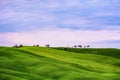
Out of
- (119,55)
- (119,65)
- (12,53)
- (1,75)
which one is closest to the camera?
(1,75)

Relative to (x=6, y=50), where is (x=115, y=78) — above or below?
below

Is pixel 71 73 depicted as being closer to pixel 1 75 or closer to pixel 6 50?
pixel 1 75

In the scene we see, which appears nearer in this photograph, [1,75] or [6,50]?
[1,75]

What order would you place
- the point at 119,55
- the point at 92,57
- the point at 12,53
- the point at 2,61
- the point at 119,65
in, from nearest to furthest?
the point at 2,61, the point at 12,53, the point at 119,65, the point at 92,57, the point at 119,55

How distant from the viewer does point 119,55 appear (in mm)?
130125

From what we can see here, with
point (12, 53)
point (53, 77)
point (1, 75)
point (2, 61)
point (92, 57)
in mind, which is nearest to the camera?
point (1, 75)

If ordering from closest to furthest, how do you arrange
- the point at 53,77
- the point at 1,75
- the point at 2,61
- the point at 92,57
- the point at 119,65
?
1. the point at 1,75
2. the point at 53,77
3. the point at 2,61
4. the point at 119,65
5. the point at 92,57

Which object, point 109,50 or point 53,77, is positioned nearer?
point 53,77

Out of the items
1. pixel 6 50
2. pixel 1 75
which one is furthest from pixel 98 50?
pixel 1 75

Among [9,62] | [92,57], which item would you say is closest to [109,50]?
[92,57]

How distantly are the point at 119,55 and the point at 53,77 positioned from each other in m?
64.2

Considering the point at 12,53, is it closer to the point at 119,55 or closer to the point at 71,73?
the point at 71,73

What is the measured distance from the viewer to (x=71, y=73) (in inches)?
2830

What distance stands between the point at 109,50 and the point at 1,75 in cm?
7728
